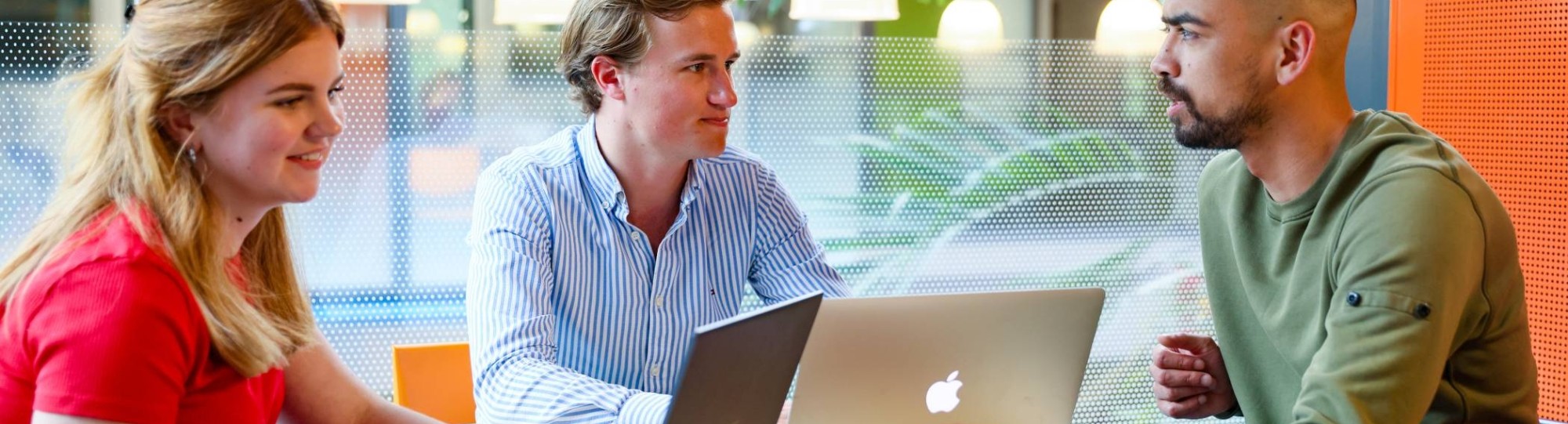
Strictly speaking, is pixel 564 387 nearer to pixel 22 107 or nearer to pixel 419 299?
pixel 419 299

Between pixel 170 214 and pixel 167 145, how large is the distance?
96mm

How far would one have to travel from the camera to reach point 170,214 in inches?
59.3

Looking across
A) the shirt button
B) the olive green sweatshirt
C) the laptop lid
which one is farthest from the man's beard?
the laptop lid

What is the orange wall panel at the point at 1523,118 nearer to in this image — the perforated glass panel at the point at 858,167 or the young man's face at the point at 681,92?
the perforated glass panel at the point at 858,167

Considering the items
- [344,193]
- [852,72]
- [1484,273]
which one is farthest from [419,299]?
[1484,273]

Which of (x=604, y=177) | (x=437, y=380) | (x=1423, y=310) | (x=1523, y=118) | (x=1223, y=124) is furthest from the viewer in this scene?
(x=1523, y=118)

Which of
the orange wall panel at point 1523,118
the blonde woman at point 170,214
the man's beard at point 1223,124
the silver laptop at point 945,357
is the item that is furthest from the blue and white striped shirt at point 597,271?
the orange wall panel at point 1523,118

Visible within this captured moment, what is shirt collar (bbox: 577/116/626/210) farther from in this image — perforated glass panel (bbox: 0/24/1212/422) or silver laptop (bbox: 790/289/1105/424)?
perforated glass panel (bbox: 0/24/1212/422)

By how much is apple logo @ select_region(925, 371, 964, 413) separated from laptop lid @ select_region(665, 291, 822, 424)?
26 cm

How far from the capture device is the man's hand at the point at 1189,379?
221 cm

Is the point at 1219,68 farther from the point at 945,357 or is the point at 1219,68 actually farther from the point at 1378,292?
the point at 945,357

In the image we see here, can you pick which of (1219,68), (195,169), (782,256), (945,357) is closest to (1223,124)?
(1219,68)

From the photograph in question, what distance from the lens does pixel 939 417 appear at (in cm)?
191

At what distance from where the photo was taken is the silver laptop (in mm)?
1817
